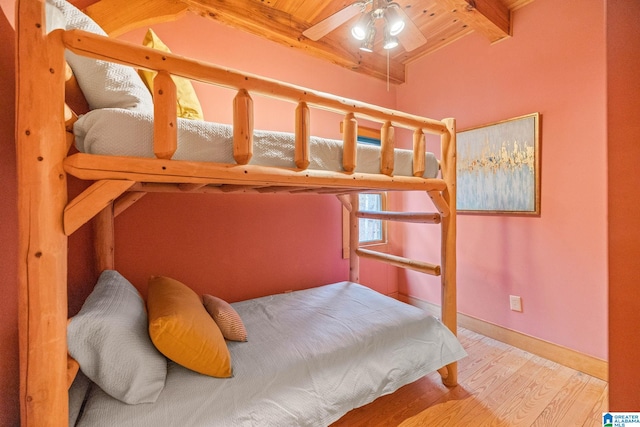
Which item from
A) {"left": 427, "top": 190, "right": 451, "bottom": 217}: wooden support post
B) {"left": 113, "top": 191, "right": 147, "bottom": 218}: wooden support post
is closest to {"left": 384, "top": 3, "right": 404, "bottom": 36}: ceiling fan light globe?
{"left": 427, "top": 190, "right": 451, "bottom": 217}: wooden support post

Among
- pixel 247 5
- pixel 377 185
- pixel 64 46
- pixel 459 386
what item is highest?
pixel 247 5

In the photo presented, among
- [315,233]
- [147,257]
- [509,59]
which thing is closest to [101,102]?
[147,257]

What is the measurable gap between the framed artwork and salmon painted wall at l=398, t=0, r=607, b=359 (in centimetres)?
6

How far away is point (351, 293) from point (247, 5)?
2.30m

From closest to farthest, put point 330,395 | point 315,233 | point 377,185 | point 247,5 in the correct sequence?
point 330,395 < point 377,185 < point 247,5 < point 315,233

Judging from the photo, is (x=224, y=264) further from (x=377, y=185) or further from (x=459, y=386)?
(x=459, y=386)

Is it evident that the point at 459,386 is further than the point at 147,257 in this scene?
No

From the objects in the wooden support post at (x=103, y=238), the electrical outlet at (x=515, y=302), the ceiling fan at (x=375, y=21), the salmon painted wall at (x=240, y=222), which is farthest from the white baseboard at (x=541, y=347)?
the wooden support post at (x=103, y=238)

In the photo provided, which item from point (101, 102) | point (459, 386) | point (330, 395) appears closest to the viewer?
point (101, 102)

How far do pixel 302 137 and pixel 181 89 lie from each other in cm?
88

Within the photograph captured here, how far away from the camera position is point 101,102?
96cm

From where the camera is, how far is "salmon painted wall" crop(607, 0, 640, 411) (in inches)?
23.9

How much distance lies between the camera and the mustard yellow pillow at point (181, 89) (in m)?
1.40

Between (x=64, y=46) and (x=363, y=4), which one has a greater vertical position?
(x=363, y=4)
